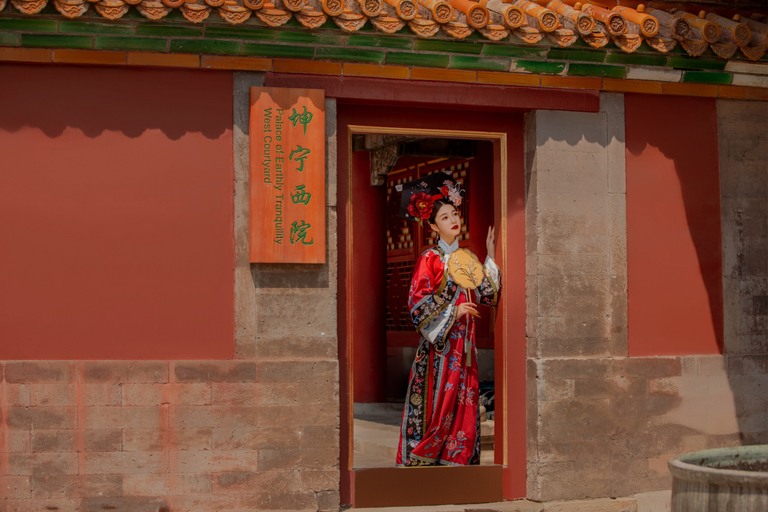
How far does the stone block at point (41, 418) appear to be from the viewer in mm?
7137

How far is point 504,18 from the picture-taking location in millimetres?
7770

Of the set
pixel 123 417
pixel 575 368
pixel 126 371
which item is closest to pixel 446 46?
pixel 575 368

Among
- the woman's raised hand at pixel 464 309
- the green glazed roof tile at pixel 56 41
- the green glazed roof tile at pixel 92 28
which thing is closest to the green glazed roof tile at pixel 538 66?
the woman's raised hand at pixel 464 309

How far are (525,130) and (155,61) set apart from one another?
3021 mm

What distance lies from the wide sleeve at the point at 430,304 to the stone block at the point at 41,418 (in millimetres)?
2769

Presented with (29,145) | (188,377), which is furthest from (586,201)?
(29,145)

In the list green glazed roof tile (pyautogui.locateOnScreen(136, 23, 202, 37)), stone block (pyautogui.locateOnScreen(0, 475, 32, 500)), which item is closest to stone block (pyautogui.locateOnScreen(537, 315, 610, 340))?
green glazed roof tile (pyautogui.locateOnScreen(136, 23, 202, 37))

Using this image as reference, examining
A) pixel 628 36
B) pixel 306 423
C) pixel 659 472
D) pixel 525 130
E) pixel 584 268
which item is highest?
pixel 628 36

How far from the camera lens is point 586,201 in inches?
322

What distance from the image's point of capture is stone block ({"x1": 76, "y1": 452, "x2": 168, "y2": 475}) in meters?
7.20

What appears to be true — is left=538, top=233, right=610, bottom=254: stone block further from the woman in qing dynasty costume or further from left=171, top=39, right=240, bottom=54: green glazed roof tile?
left=171, top=39, right=240, bottom=54: green glazed roof tile

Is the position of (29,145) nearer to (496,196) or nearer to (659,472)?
(496,196)

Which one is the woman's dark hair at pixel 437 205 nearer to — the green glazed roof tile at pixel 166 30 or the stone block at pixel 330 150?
the stone block at pixel 330 150

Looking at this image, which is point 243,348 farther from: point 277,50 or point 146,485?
point 277,50
